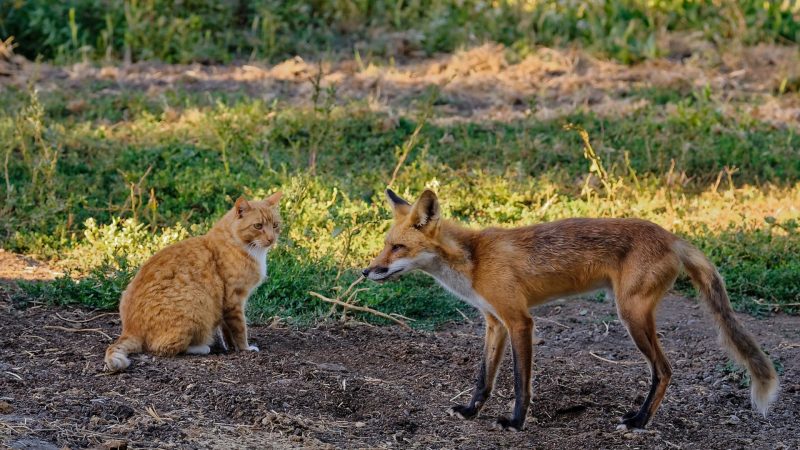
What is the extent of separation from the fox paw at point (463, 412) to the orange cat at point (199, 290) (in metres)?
1.42

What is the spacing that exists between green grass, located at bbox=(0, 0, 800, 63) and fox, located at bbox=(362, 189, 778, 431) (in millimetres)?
7532

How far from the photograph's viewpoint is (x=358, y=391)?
6.25 m

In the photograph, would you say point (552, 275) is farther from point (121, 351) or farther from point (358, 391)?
point (121, 351)

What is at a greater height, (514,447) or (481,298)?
(481,298)

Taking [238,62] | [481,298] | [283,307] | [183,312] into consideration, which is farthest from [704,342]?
[238,62]

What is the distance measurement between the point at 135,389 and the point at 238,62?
7.93m

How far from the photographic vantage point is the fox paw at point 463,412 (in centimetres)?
609

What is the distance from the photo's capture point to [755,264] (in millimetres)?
8516

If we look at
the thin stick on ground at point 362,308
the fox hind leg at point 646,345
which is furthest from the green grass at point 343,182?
the fox hind leg at point 646,345

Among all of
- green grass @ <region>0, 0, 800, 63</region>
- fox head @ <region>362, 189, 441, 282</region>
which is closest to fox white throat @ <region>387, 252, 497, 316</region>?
fox head @ <region>362, 189, 441, 282</region>

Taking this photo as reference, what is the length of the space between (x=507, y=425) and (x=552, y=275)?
2.84 ft

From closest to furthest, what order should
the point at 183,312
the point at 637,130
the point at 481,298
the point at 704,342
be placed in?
the point at 481,298
the point at 183,312
the point at 704,342
the point at 637,130

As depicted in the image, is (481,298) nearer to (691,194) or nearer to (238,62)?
(691,194)

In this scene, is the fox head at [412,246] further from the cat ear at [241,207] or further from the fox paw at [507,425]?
the cat ear at [241,207]
